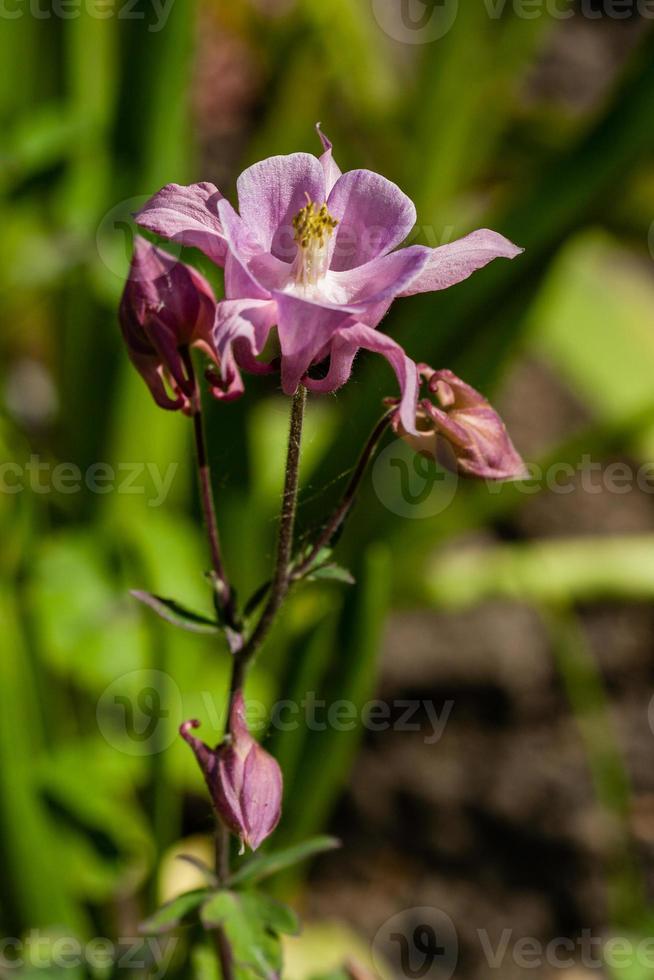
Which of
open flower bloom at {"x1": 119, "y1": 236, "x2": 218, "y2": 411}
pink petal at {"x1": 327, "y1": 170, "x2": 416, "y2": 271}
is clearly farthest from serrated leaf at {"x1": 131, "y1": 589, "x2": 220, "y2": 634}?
pink petal at {"x1": 327, "y1": 170, "x2": 416, "y2": 271}

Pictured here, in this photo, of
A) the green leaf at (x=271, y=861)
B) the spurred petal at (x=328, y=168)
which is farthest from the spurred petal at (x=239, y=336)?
the green leaf at (x=271, y=861)

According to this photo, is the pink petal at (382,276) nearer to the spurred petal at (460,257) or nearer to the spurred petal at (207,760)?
the spurred petal at (460,257)

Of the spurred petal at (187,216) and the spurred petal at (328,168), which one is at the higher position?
the spurred petal at (328,168)

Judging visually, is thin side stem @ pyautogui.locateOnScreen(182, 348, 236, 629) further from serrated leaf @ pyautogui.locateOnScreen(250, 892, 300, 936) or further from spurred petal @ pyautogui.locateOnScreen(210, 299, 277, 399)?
serrated leaf @ pyautogui.locateOnScreen(250, 892, 300, 936)

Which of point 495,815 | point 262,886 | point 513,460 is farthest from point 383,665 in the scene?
point 513,460

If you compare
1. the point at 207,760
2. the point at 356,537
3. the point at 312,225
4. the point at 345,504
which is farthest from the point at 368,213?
the point at 356,537

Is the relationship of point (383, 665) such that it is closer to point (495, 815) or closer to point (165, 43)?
point (495, 815)
